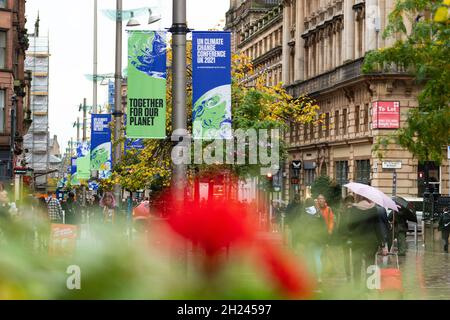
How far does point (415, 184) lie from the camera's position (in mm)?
62688

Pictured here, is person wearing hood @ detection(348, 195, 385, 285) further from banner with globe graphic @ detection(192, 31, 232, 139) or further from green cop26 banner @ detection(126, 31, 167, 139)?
green cop26 banner @ detection(126, 31, 167, 139)

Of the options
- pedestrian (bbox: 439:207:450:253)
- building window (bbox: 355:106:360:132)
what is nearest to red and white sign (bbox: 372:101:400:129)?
building window (bbox: 355:106:360:132)

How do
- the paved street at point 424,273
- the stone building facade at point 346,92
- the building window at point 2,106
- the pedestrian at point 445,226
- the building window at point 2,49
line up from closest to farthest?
the paved street at point 424,273 → the pedestrian at point 445,226 → the building window at point 2,49 → the building window at point 2,106 → the stone building facade at point 346,92

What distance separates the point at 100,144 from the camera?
4225 cm

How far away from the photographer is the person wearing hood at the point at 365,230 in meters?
17.5

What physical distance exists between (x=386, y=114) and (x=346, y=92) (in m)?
7.66

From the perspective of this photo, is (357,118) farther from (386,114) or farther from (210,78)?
(210,78)

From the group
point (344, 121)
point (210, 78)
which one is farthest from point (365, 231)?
point (344, 121)

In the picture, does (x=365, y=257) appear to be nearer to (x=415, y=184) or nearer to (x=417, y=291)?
(x=417, y=291)

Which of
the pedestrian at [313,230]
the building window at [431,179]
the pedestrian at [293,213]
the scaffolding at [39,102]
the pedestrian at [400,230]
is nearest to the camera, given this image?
the pedestrian at [313,230]

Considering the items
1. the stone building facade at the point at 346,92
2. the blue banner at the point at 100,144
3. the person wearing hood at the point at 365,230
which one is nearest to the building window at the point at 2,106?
the stone building facade at the point at 346,92

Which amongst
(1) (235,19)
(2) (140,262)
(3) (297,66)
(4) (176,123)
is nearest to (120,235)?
(2) (140,262)

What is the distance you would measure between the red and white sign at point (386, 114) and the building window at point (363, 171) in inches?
156

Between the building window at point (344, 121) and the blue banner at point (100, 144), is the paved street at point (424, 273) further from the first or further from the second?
the building window at point (344, 121)
